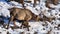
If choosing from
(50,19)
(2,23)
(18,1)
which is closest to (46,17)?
(50,19)

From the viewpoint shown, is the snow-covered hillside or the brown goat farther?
the brown goat

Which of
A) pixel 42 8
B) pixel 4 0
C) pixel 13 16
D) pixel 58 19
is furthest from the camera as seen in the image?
pixel 4 0

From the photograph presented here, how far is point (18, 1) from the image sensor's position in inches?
227

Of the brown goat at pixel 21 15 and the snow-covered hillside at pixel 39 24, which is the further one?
the brown goat at pixel 21 15

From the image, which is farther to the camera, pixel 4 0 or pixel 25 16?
pixel 4 0

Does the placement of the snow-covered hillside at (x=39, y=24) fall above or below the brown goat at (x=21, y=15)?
below

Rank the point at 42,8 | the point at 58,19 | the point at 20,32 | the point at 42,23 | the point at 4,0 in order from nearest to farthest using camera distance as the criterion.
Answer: the point at 20,32, the point at 42,23, the point at 58,19, the point at 42,8, the point at 4,0

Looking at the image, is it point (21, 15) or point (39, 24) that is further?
point (39, 24)

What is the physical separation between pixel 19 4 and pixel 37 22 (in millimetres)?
1523

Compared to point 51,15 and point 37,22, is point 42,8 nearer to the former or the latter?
point 51,15

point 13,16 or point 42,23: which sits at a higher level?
point 13,16

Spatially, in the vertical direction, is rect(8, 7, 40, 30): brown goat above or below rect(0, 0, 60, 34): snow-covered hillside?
above

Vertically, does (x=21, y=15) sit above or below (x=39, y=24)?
above

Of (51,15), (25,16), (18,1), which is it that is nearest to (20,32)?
(25,16)
